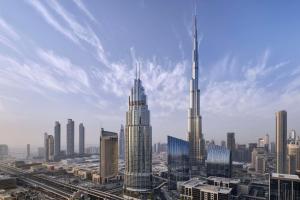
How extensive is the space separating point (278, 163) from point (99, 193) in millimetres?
35218

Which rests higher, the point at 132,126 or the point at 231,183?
the point at 132,126

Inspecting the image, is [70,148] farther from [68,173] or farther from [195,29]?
[195,29]

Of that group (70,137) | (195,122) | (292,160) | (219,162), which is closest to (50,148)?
(70,137)

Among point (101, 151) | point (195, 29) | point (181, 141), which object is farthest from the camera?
point (195, 29)

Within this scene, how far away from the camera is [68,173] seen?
53.7 m

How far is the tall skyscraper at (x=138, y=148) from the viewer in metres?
35.6

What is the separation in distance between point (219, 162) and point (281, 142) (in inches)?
688

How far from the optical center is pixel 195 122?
65.4 metres

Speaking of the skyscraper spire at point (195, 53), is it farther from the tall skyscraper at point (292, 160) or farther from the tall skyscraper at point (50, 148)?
the tall skyscraper at point (50, 148)

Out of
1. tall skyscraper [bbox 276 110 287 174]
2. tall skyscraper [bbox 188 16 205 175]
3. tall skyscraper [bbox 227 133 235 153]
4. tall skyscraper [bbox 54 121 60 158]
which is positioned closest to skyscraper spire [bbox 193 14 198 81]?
tall skyscraper [bbox 188 16 205 175]

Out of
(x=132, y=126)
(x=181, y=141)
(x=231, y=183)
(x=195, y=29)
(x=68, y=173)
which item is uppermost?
(x=195, y=29)

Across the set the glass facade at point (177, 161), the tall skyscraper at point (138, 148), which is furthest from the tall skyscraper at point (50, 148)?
the tall skyscraper at point (138, 148)

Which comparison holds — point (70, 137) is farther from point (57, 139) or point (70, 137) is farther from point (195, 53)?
Answer: point (195, 53)

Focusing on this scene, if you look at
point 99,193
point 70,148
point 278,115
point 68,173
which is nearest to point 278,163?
point 278,115
